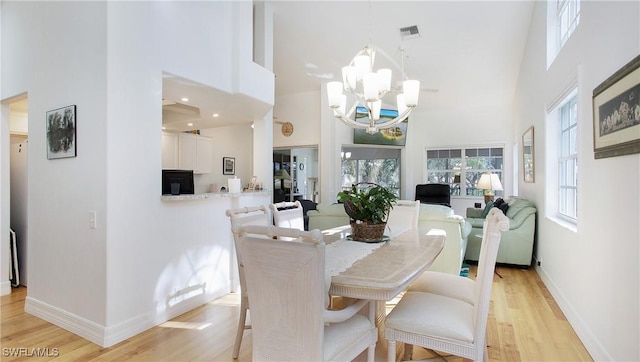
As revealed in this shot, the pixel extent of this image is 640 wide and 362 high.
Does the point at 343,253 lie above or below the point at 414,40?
below

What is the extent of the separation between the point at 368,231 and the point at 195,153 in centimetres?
480

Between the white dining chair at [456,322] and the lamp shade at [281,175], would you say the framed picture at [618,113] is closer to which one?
the white dining chair at [456,322]

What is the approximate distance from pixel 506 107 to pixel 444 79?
2426 millimetres

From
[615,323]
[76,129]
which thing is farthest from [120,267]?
[615,323]

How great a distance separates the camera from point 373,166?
29.4ft

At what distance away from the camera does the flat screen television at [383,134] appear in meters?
7.64

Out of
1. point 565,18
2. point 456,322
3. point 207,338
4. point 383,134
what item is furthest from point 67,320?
point 383,134

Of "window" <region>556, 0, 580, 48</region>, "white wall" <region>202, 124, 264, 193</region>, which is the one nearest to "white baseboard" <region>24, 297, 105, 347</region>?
"white wall" <region>202, 124, 264, 193</region>

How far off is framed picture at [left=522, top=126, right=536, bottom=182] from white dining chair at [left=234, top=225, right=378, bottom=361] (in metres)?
4.23

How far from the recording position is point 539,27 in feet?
13.4

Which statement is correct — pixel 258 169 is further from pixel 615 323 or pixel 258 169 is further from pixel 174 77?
pixel 615 323

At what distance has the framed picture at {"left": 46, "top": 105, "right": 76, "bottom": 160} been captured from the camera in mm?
2590

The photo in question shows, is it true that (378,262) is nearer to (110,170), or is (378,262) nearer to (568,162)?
(110,170)

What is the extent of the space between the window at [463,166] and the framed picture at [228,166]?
4837 mm
